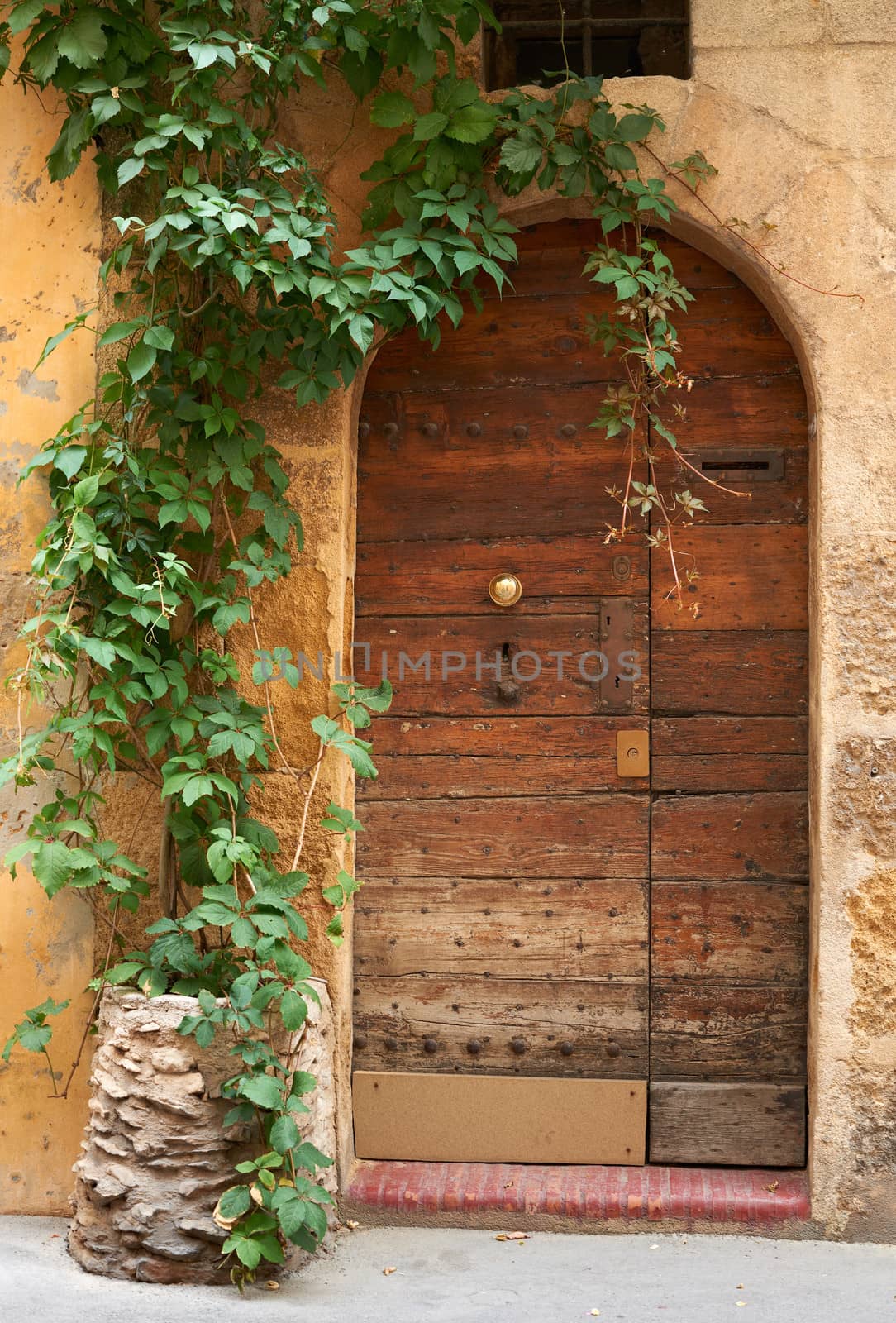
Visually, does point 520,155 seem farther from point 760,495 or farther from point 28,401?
point 28,401

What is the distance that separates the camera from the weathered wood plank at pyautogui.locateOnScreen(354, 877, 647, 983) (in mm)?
2875

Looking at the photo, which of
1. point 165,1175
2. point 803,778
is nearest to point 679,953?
point 803,778

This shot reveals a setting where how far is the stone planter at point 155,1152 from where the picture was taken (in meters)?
2.47

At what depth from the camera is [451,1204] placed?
275 centimetres

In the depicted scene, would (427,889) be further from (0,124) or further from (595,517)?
(0,124)

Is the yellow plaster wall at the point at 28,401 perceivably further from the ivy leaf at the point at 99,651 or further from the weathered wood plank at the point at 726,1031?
the weathered wood plank at the point at 726,1031

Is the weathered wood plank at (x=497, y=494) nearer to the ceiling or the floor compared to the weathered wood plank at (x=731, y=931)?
nearer to the ceiling

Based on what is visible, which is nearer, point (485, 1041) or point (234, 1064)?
point (234, 1064)

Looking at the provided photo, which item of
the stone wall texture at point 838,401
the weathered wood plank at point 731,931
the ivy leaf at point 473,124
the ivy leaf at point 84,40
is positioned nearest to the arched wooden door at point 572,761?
the weathered wood plank at point 731,931

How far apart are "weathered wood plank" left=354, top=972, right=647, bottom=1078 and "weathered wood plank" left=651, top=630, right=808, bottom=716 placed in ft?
2.29

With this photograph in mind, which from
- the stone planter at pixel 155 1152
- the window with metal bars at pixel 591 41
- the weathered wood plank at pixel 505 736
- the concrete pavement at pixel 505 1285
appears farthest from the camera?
the window with metal bars at pixel 591 41

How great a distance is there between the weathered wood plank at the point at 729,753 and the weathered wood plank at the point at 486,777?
0.11 metres

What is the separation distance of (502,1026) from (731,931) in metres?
0.60

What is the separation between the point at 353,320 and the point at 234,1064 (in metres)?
1.60
